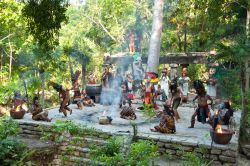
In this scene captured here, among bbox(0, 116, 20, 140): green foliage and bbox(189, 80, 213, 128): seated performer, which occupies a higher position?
bbox(189, 80, 213, 128): seated performer

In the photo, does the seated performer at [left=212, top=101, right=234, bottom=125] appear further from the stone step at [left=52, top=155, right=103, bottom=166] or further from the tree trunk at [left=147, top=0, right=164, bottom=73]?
the tree trunk at [left=147, top=0, right=164, bottom=73]

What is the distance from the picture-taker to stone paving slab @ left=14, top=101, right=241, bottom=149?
941 cm

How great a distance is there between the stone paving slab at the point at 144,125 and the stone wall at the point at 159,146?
8cm

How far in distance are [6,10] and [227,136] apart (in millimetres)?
13181

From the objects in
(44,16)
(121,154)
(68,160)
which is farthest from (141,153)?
(44,16)

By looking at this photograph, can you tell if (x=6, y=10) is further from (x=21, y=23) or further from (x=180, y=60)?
(x=180, y=60)

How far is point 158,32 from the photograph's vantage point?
17250 mm

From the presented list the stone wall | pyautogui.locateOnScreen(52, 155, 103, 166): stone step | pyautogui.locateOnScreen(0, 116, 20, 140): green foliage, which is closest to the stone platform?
the stone wall

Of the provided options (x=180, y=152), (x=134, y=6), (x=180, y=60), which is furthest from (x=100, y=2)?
(x=180, y=152)

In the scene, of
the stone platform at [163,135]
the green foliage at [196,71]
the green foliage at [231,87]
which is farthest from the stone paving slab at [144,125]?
the green foliage at [196,71]

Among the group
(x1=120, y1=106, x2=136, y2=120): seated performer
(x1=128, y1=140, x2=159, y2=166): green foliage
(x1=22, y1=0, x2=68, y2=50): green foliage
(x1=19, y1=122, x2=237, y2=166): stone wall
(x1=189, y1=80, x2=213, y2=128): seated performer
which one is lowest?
(x1=19, y1=122, x2=237, y2=166): stone wall

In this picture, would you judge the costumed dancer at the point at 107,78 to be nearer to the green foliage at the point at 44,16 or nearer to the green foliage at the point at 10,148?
the green foliage at the point at 10,148

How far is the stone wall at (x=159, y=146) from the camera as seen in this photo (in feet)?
28.8

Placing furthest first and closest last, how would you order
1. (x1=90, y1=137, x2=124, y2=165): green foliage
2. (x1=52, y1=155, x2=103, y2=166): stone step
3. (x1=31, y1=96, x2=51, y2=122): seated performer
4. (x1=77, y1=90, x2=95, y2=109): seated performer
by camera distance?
(x1=77, y1=90, x2=95, y2=109): seated performer → (x1=31, y1=96, x2=51, y2=122): seated performer → (x1=52, y1=155, x2=103, y2=166): stone step → (x1=90, y1=137, x2=124, y2=165): green foliage
